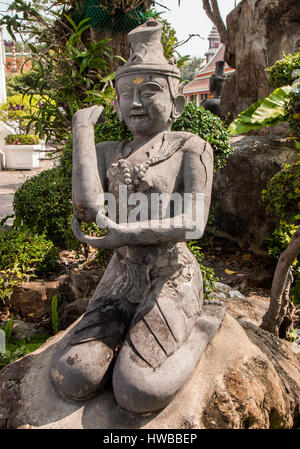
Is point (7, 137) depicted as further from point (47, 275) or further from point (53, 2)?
point (47, 275)

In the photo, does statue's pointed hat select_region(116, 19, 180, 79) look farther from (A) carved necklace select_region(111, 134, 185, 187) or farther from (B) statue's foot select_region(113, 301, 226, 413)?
(B) statue's foot select_region(113, 301, 226, 413)

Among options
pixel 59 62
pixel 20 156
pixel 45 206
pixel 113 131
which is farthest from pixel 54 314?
pixel 20 156

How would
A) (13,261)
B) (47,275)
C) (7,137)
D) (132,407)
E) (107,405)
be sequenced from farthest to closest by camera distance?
(7,137), (47,275), (13,261), (107,405), (132,407)

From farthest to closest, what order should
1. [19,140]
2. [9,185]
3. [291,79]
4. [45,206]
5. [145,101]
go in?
[19,140]
[9,185]
[291,79]
[45,206]
[145,101]

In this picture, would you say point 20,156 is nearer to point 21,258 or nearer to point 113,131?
point 21,258

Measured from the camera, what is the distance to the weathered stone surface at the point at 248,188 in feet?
18.8

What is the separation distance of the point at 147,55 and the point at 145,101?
11.5 inches

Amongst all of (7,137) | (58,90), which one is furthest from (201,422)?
(7,137)

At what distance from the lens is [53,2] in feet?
17.7

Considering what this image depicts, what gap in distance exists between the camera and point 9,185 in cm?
1038

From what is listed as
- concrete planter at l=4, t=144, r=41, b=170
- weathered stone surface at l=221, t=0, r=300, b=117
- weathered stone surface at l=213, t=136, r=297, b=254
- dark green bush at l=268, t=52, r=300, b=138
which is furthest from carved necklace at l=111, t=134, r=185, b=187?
concrete planter at l=4, t=144, r=41, b=170

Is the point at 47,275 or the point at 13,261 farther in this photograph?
the point at 47,275

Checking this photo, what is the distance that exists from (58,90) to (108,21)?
3.81 feet

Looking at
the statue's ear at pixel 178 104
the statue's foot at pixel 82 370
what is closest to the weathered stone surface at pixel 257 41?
the statue's ear at pixel 178 104
